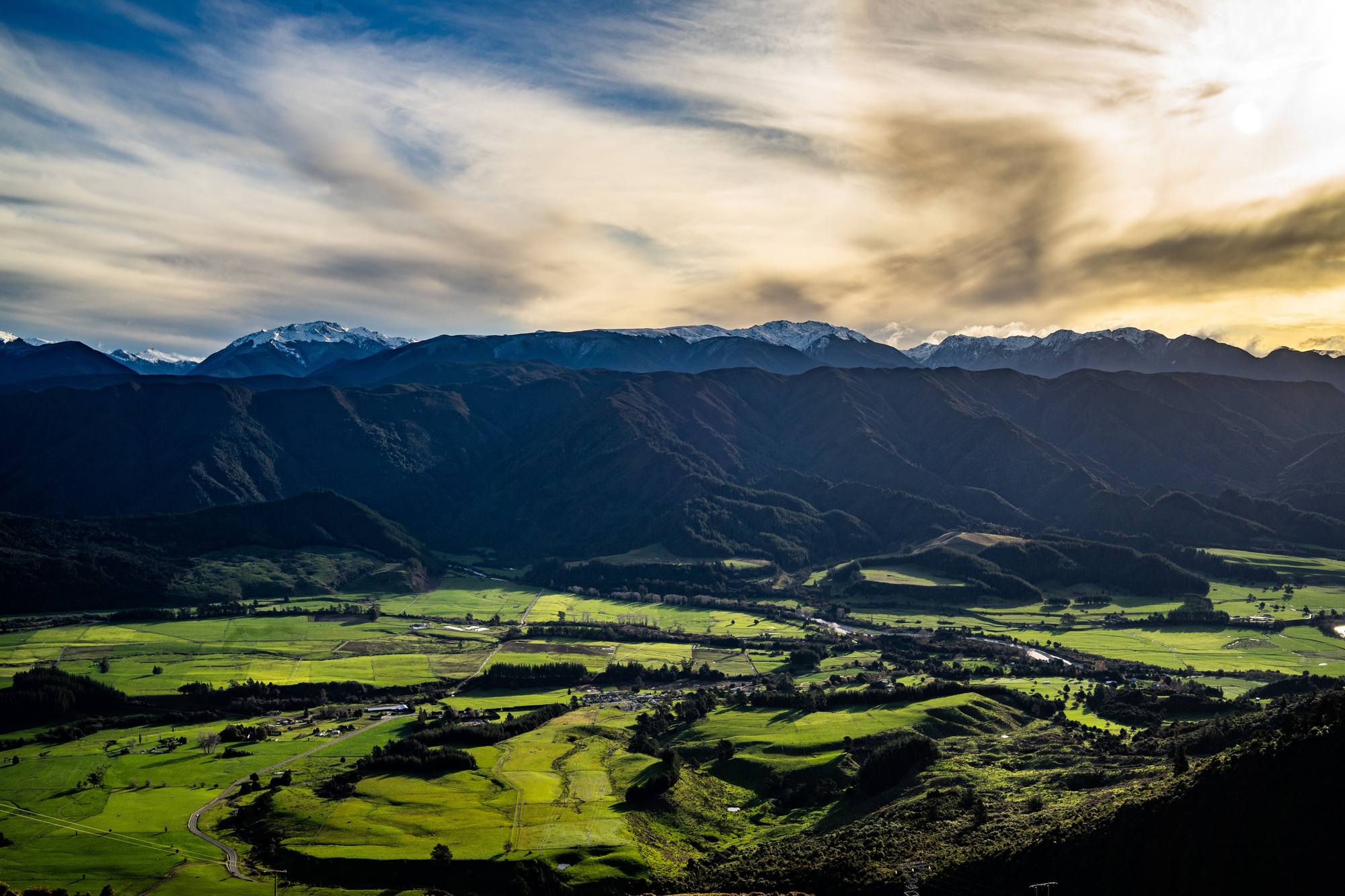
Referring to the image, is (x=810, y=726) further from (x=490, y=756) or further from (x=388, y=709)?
(x=388, y=709)

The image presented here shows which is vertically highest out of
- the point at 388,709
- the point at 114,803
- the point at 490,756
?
the point at 490,756

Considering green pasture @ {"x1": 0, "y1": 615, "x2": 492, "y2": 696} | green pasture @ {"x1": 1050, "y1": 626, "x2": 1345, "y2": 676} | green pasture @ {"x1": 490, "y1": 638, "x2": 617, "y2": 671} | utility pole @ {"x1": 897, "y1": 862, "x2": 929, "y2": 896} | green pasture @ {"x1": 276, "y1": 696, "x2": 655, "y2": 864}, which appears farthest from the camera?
green pasture @ {"x1": 490, "y1": 638, "x2": 617, "y2": 671}

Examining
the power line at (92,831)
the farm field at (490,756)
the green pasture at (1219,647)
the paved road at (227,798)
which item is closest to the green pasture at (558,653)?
the farm field at (490,756)

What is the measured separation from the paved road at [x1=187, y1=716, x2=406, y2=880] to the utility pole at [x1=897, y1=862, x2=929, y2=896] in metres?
55.5

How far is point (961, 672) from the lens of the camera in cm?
14750

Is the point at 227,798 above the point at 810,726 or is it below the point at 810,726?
below

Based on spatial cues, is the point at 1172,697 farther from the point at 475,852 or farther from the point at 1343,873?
the point at 475,852

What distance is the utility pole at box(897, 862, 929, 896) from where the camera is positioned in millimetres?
56906

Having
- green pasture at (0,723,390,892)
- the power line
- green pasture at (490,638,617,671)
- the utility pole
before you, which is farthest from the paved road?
the utility pole

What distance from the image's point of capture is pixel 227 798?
94.2 meters

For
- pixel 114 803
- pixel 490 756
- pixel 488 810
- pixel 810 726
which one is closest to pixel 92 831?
pixel 114 803

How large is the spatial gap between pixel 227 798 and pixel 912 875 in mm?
74213

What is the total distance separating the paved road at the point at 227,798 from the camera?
7775 centimetres

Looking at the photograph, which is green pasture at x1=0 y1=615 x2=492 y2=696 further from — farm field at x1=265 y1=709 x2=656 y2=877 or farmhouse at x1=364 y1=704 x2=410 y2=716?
farm field at x1=265 y1=709 x2=656 y2=877
